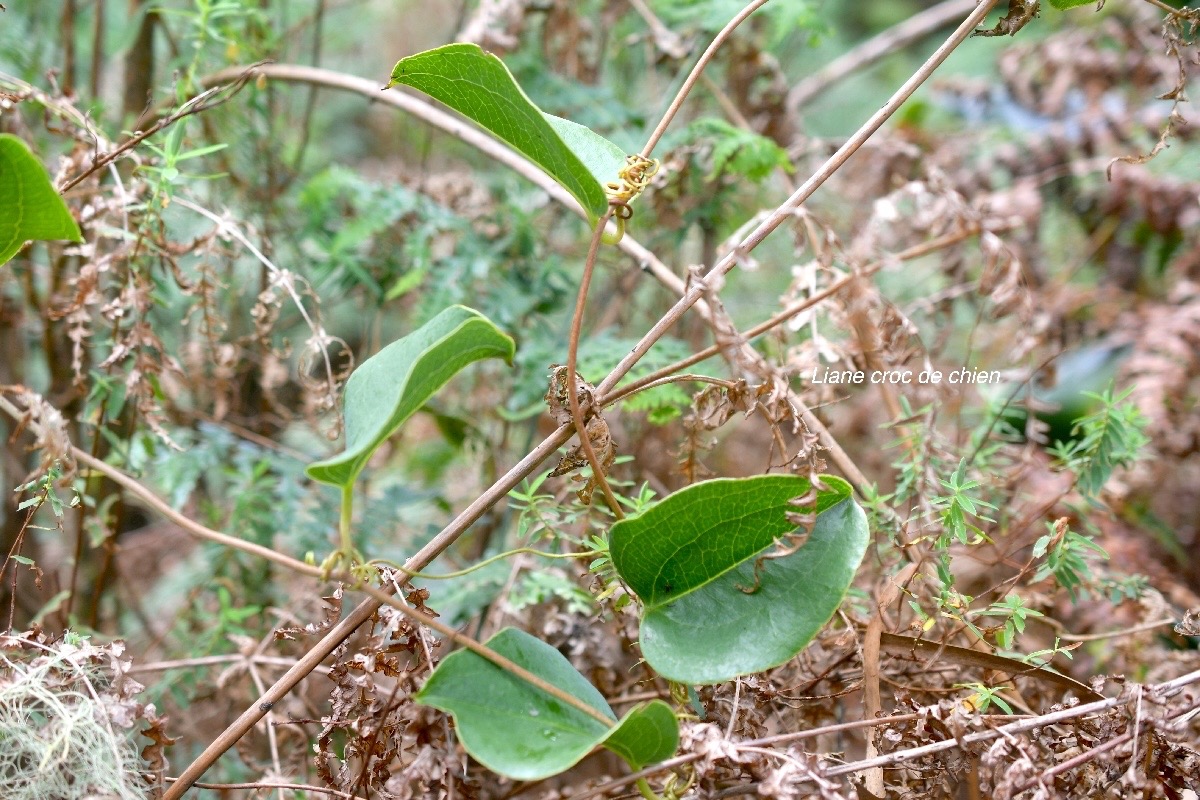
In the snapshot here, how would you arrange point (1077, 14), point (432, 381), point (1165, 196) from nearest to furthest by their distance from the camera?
point (432, 381)
point (1165, 196)
point (1077, 14)

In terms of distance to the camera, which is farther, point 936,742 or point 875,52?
point 875,52

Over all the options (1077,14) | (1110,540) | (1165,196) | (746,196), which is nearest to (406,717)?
(1110,540)

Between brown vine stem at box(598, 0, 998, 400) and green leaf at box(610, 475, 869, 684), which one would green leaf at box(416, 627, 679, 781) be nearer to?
green leaf at box(610, 475, 869, 684)

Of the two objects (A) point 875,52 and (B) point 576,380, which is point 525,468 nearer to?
(B) point 576,380

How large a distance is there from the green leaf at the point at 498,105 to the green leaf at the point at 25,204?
0.25 metres

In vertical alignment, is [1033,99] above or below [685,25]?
below

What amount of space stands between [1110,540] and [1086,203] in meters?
1.11

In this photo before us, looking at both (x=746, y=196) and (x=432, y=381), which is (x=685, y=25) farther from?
(x=432, y=381)

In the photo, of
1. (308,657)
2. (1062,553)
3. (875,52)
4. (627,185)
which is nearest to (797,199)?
(627,185)

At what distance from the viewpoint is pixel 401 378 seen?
1.97ft

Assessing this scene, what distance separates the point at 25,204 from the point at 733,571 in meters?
0.57

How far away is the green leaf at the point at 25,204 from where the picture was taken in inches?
23.5

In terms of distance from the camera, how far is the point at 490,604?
3.46ft

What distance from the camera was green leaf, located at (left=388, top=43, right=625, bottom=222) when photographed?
0.59 metres
